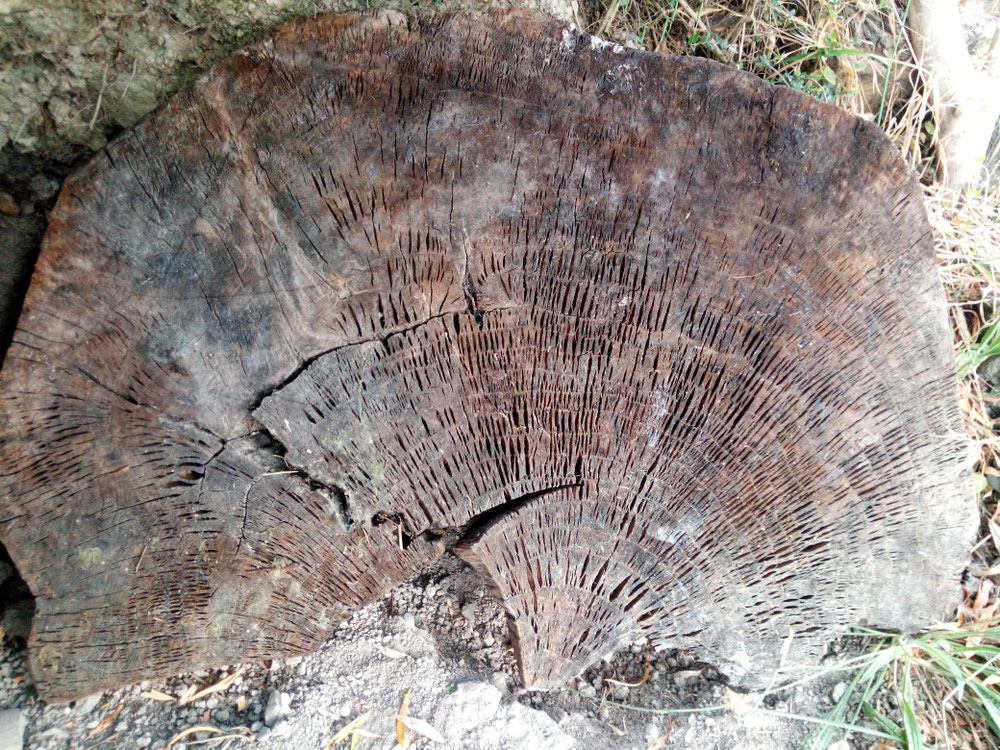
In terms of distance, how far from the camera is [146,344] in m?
1.18

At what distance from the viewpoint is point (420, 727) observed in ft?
4.48

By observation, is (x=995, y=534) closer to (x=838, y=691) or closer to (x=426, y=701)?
(x=838, y=691)

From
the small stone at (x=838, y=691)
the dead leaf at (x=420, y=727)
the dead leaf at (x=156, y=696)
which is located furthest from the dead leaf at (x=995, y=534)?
the dead leaf at (x=156, y=696)

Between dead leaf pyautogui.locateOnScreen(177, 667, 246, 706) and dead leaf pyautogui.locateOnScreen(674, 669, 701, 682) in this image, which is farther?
dead leaf pyautogui.locateOnScreen(674, 669, 701, 682)

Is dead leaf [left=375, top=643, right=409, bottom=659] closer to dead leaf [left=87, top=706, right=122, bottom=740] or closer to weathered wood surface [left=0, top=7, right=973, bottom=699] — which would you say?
weathered wood surface [left=0, top=7, right=973, bottom=699]

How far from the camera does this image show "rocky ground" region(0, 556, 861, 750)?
134 cm

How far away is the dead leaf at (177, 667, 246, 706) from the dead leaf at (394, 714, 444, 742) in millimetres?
347

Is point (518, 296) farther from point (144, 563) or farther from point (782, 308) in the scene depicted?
point (144, 563)

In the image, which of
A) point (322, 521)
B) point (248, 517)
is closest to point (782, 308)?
point (322, 521)

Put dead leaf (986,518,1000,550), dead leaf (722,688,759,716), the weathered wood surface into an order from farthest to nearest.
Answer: dead leaf (986,518,1000,550), dead leaf (722,688,759,716), the weathered wood surface

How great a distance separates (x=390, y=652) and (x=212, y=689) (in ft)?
1.19

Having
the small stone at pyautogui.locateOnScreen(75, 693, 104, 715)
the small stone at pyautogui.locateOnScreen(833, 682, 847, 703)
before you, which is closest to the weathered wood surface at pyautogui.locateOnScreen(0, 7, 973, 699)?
the small stone at pyautogui.locateOnScreen(75, 693, 104, 715)

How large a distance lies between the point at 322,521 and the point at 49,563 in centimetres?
48

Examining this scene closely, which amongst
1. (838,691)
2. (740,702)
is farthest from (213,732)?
(838,691)
